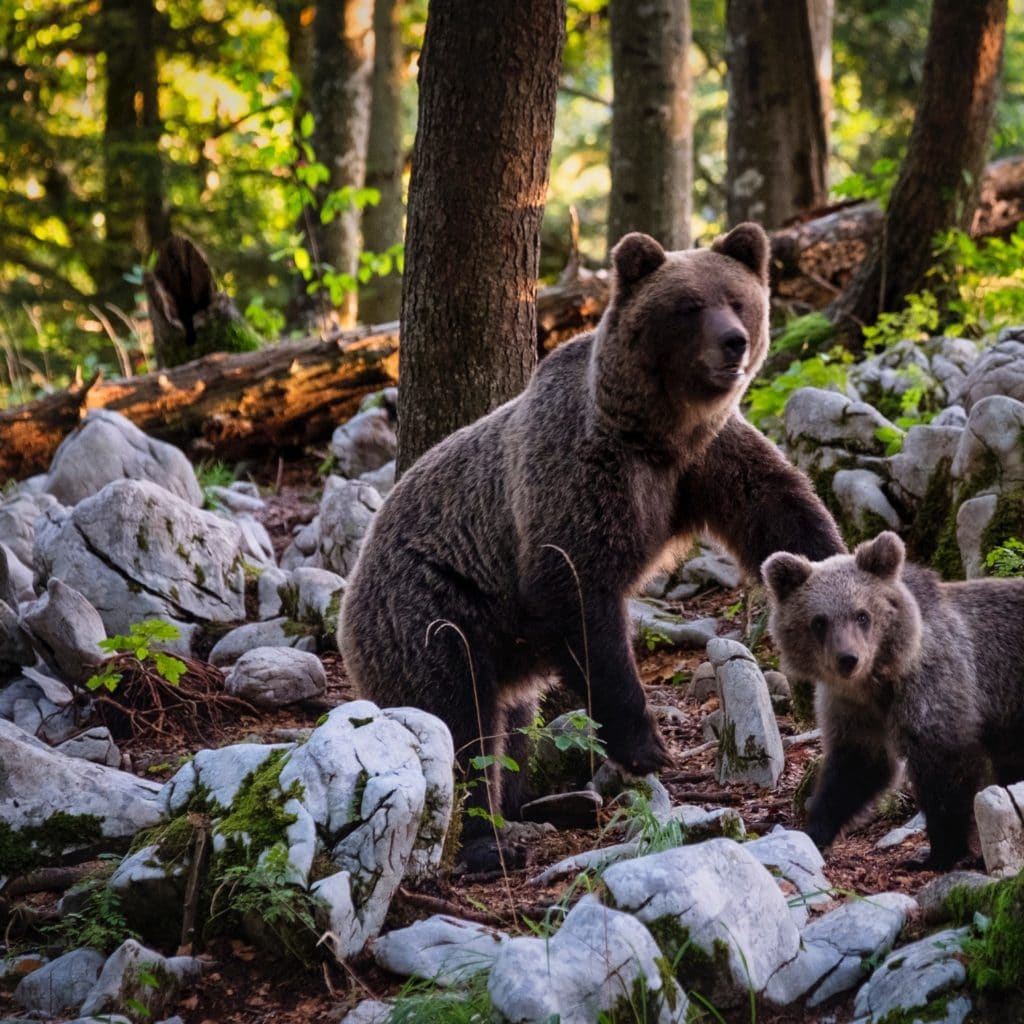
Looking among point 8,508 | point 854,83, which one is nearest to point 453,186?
point 8,508

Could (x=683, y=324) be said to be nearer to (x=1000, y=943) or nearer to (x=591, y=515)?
(x=591, y=515)

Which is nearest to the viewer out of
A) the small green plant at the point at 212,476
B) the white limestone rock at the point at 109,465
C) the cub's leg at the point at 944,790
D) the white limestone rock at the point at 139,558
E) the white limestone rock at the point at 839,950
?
the white limestone rock at the point at 839,950

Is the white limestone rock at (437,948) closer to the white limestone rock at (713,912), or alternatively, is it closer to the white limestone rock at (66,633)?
the white limestone rock at (713,912)

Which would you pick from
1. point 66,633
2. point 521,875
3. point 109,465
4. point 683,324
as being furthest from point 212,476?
point 521,875

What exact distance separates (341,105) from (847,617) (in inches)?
458

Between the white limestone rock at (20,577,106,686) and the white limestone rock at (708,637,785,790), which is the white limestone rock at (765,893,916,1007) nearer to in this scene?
the white limestone rock at (708,637,785,790)

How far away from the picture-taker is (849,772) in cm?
462

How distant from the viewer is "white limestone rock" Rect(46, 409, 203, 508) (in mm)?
9227

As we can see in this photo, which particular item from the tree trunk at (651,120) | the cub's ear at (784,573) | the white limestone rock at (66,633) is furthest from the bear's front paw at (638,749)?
the tree trunk at (651,120)

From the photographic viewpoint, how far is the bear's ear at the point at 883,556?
4.64m

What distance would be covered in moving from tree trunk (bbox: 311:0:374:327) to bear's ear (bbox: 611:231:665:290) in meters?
9.38

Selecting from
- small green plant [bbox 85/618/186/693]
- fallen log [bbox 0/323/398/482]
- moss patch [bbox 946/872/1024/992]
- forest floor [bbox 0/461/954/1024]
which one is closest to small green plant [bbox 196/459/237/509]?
fallen log [bbox 0/323/398/482]

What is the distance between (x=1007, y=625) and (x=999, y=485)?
1570 mm

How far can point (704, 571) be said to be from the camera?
773cm
